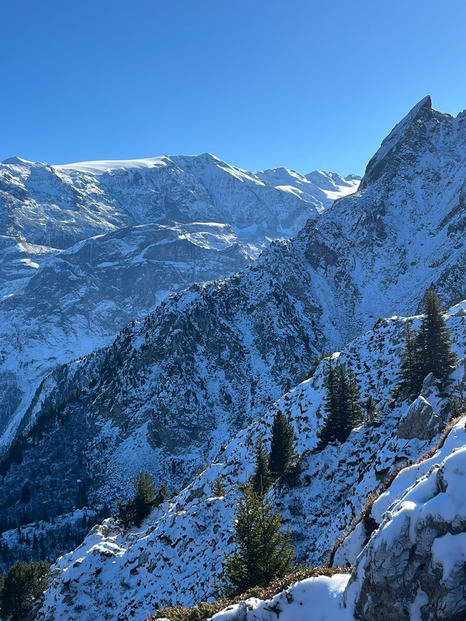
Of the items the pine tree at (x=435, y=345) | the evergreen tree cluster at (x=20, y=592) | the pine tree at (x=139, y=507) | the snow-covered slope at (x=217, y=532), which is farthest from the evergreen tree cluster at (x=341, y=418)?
the evergreen tree cluster at (x=20, y=592)

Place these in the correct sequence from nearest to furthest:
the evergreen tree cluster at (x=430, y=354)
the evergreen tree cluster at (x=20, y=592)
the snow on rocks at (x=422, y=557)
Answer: the snow on rocks at (x=422, y=557)
the evergreen tree cluster at (x=430, y=354)
the evergreen tree cluster at (x=20, y=592)

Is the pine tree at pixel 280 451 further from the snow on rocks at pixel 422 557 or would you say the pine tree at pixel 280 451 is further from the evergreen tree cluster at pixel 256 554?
the snow on rocks at pixel 422 557

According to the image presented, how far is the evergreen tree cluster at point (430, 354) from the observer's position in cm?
3541

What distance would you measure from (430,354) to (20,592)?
47013 millimetres

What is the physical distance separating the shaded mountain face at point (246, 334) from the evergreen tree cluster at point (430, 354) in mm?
90034

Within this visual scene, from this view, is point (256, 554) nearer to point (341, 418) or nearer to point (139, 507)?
point (341, 418)

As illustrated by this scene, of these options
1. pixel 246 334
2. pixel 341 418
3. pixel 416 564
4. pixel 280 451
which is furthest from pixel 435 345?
pixel 246 334

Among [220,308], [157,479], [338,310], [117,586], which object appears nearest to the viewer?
[117,586]

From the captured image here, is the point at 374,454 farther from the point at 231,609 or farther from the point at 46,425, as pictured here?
the point at 46,425

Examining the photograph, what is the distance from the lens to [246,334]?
492ft

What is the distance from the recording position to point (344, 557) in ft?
48.3

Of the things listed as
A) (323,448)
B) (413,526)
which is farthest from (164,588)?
(413,526)

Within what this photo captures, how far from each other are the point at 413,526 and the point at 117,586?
3166 centimetres

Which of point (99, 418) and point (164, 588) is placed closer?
point (164, 588)
